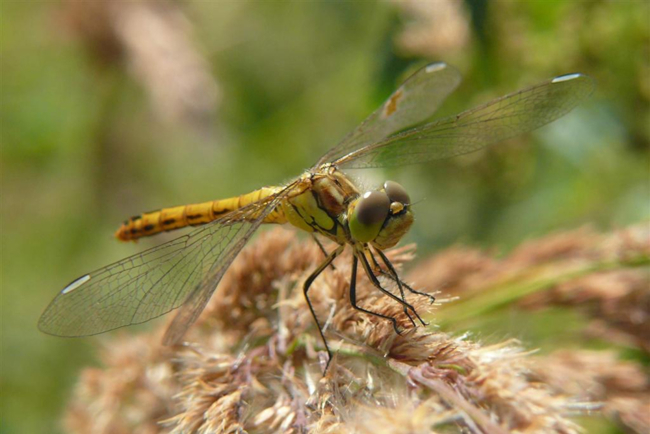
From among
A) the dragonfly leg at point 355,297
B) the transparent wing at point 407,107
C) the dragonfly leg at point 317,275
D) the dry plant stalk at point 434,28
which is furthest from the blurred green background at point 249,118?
the dragonfly leg at point 355,297

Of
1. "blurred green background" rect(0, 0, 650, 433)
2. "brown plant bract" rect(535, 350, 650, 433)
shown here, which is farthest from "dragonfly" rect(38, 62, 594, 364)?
"brown plant bract" rect(535, 350, 650, 433)

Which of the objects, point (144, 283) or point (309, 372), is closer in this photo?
point (309, 372)

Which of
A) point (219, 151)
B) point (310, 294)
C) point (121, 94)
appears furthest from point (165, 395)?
point (121, 94)

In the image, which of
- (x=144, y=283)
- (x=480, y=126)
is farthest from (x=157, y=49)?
(x=480, y=126)

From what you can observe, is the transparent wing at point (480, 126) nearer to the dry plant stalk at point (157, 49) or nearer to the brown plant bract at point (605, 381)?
the brown plant bract at point (605, 381)

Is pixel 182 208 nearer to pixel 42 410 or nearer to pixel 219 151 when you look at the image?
pixel 219 151

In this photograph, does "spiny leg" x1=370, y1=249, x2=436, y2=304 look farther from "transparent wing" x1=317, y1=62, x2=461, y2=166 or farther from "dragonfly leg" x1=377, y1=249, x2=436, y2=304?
"transparent wing" x1=317, y1=62, x2=461, y2=166

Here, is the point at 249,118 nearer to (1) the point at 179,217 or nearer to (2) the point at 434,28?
(1) the point at 179,217
